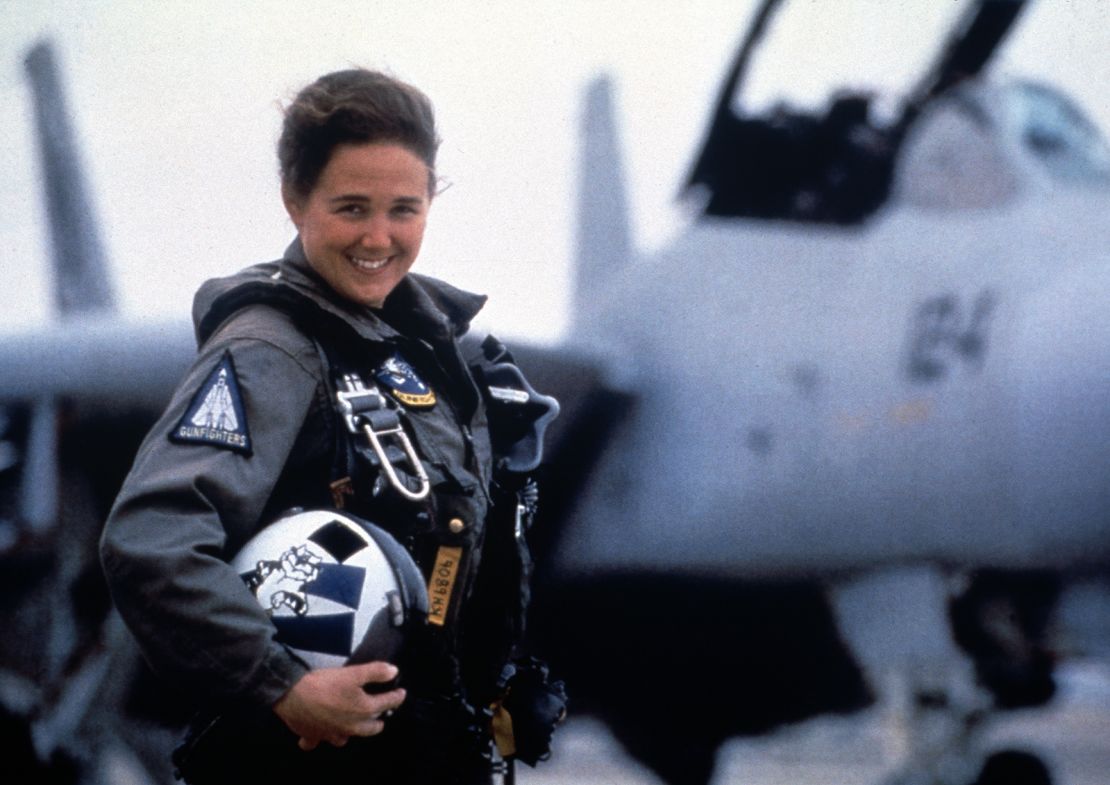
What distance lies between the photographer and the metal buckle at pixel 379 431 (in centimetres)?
129

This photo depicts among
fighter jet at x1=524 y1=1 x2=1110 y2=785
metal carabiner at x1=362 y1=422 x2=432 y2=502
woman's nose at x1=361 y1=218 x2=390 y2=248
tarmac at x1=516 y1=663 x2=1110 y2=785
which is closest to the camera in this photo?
metal carabiner at x1=362 y1=422 x2=432 y2=502

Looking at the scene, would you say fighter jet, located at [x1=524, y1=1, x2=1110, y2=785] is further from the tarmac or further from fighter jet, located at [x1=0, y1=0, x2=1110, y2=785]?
the tarmac

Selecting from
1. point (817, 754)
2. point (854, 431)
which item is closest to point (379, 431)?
point (854, 431)

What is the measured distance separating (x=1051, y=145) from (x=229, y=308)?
3591mm

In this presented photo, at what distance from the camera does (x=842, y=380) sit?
433cm

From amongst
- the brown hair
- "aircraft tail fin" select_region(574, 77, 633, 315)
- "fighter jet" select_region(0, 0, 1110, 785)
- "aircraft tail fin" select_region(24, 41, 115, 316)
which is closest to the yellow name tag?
the brown hair

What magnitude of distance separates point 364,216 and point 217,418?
0.89ft

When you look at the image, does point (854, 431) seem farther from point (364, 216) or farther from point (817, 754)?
point (817, 754)

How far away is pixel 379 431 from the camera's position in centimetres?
132

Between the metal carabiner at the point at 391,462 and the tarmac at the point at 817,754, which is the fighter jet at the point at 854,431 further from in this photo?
the metal carabiner at the point at 391,462

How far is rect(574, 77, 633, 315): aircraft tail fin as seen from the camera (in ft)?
28.6

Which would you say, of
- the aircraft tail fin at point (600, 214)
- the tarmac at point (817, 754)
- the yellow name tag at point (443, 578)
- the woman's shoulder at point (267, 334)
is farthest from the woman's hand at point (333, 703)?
the aircraft tail fin at point (600, 214)

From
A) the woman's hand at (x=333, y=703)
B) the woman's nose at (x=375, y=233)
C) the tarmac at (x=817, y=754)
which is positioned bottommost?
the tarmac at (x=817, y=754)

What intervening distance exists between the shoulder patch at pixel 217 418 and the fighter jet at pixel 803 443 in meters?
2.69
